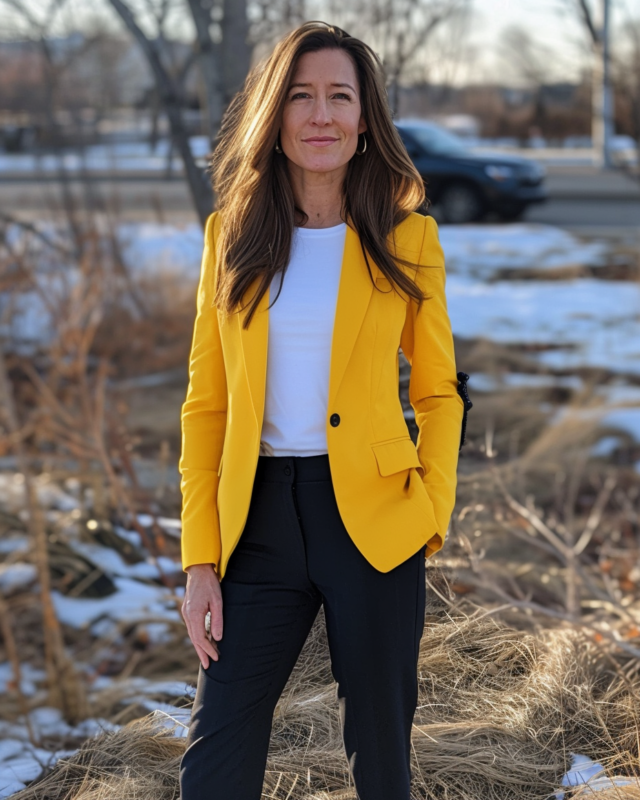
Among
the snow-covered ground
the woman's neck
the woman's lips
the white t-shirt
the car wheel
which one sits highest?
the woman's lips

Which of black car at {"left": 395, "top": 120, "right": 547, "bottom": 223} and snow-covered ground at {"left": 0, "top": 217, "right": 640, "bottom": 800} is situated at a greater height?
black car at {"left": 395, "top": 120, "right": 547, "bottom": 223}

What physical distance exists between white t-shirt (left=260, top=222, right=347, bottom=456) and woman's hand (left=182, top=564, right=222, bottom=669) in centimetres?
27

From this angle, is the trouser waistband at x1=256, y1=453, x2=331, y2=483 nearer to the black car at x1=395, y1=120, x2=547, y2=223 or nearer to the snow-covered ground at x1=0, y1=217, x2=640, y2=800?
the snow-covered ground at x1=0, y1=217, x2=640, y2=800

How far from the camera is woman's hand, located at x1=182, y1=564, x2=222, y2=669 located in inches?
75.1

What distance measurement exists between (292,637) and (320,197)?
905 mm

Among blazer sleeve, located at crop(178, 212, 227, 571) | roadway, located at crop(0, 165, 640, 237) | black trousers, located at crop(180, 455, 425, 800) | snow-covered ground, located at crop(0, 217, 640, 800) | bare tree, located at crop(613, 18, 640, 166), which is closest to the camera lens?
black trousers, located at crop(180, 455, 425, 800)

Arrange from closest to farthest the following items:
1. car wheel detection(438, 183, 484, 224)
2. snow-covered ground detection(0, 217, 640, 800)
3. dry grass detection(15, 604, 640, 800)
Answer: dry grass detection(15, 604, 640, 800), snow-covered ground detection(0, 217, 640, 800), car wheel detection(438, 183, 484, 224)

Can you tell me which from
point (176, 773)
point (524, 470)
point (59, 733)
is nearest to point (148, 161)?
point (524, 470)

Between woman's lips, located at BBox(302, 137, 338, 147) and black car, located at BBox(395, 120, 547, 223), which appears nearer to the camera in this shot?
woman's lips, located at BBox(302, 137, 338, 147)

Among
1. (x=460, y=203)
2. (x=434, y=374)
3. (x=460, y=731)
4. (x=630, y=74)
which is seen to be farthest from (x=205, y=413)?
(x=460, y=203)

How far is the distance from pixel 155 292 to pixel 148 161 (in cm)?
1275

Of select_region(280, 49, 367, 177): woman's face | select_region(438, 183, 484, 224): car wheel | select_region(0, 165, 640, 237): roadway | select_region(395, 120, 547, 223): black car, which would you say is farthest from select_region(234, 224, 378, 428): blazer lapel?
select_region(438, 183, 484, 224): car wheel

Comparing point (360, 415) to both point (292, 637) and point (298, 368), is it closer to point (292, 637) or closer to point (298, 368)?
point (298, 368)

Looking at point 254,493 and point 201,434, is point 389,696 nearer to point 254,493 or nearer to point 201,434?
point 254,493
